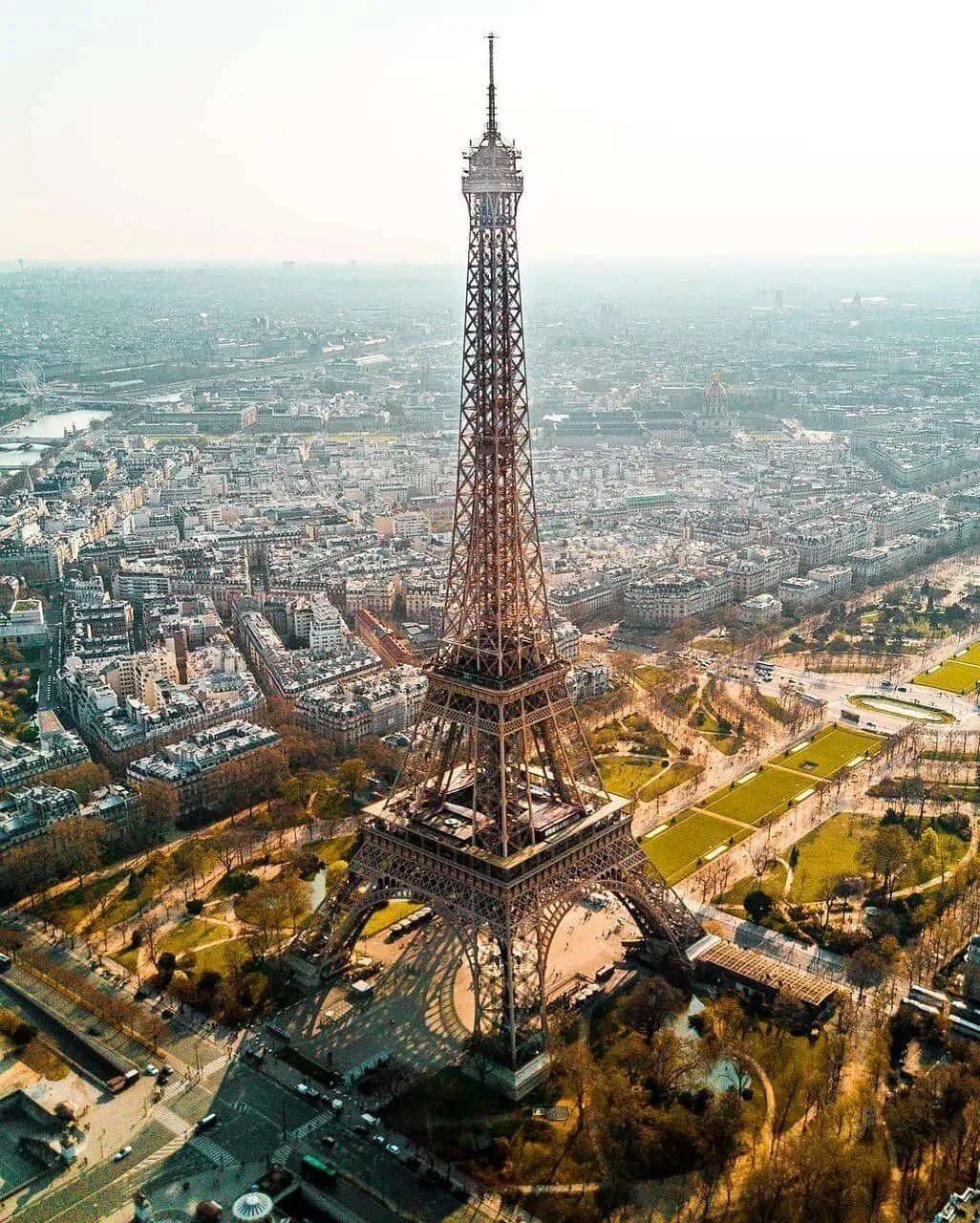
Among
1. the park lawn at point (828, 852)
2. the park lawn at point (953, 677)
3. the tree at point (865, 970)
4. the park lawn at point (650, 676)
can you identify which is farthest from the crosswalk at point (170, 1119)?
the park lawn at point (953, 677)

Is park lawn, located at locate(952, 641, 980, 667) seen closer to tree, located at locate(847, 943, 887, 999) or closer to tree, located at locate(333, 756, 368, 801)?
tree, located at locate(847, 943, 887, 999)

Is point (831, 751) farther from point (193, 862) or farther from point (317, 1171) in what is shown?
point (317, 1171)

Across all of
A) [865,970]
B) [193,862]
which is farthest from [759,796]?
[193,862]

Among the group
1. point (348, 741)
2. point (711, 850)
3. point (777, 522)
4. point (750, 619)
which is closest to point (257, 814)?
point (348, 741)

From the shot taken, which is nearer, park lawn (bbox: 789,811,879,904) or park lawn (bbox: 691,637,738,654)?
park lawn (bbox: 789,811,879,904)

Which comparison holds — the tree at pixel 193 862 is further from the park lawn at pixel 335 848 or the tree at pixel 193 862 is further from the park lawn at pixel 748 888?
the park lawn at pixel 748 888

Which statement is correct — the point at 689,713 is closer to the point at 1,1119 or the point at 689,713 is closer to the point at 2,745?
the point at 2,745

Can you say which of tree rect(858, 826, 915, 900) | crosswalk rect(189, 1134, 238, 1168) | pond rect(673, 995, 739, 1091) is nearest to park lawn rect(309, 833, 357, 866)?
pond rect(673, 995, 739, 1091)
